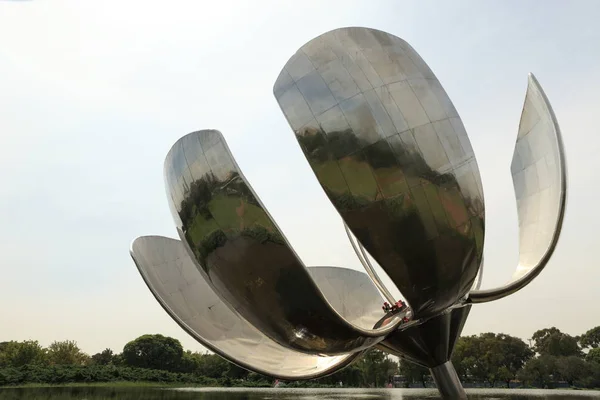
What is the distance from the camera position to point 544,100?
8500 mm

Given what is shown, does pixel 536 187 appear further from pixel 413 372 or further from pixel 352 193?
pixel 413 372

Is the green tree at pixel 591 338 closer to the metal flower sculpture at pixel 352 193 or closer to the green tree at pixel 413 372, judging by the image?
the green tree at pixel 413 372

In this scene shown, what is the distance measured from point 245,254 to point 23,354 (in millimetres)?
53244

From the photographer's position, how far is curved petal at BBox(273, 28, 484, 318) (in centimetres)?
606

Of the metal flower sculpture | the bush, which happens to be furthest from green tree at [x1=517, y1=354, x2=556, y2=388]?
the metal flower sculpture

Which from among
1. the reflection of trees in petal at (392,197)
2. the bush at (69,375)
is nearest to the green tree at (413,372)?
the bush at (69,375)

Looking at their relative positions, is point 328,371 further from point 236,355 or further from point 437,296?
point 437,296

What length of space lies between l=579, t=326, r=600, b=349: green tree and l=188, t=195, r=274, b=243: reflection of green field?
222 feet

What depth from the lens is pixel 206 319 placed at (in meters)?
9.10

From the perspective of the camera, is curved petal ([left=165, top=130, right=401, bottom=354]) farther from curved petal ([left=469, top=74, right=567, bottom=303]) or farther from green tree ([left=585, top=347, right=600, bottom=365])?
green tree ([left=585, top=347, right=600, bottom=365])

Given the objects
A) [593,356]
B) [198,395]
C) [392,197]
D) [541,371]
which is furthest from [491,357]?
[392,197]

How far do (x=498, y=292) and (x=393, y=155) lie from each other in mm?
3263

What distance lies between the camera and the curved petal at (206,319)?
833 centimetres

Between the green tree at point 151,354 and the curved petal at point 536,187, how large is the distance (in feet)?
197
